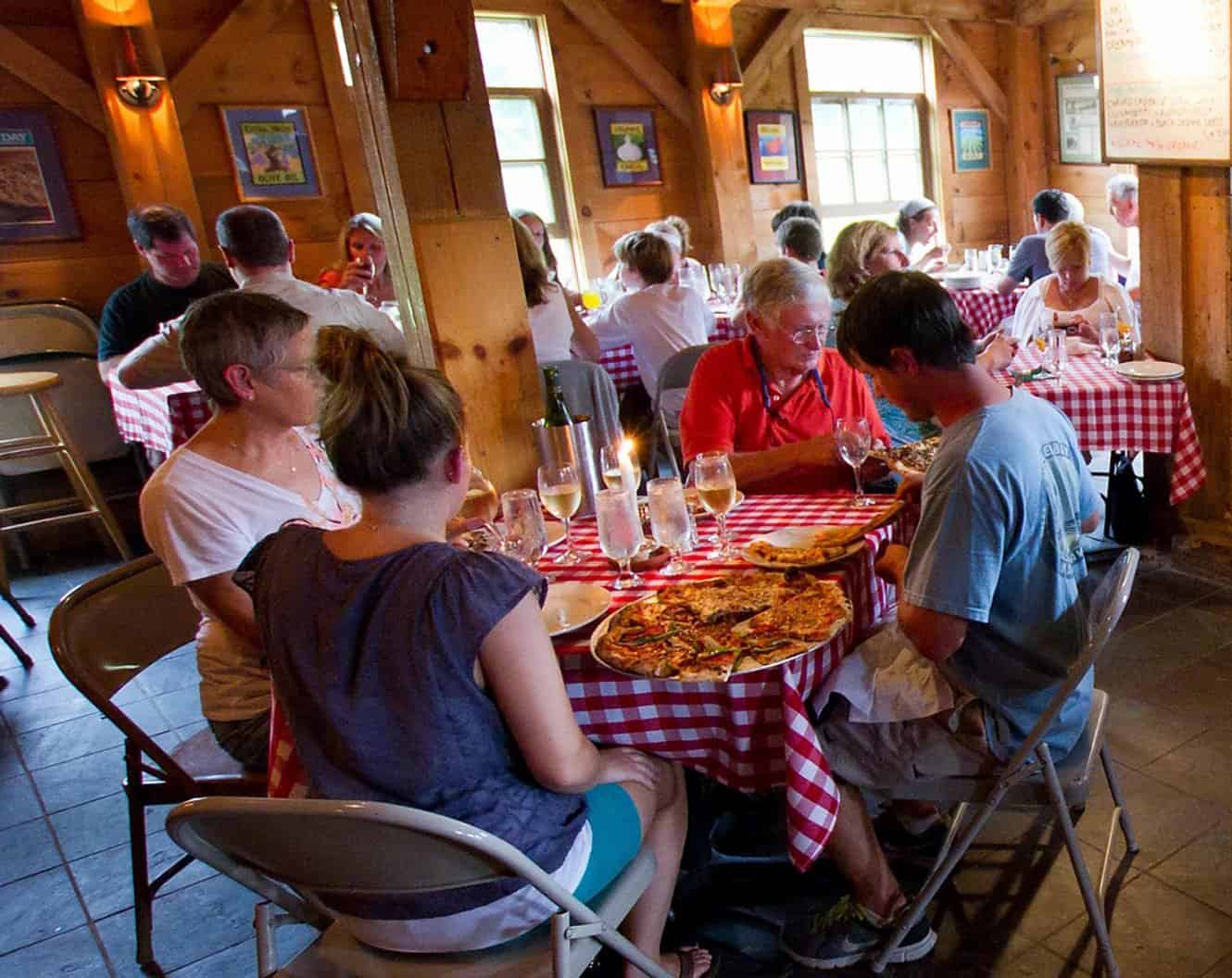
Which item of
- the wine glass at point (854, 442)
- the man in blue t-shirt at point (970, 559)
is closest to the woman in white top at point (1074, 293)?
the wine glass at point (854, 442)

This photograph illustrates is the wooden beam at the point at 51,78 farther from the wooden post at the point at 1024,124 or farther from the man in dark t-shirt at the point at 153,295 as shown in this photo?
the wooden post at the point at 1024,124

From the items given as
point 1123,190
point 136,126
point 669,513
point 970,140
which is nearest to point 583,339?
point 136,126

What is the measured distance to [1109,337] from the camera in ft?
11.3

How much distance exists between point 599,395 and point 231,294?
172cm

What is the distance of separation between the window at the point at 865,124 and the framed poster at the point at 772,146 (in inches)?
11.7

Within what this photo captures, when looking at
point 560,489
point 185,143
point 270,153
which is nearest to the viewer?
point 560,489

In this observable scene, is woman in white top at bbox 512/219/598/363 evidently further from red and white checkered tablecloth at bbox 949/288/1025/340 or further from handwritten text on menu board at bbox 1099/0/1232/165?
red and white checkered tablecloth at bbox 949/288/1025/340

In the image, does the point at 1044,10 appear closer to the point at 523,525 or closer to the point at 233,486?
the point at 523,525

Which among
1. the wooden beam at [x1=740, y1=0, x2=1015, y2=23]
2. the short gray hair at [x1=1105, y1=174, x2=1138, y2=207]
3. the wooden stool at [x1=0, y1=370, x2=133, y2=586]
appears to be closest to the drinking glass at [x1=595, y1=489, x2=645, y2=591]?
the wooden stool at [x1=0, y1=370, x2=133, y2=586]

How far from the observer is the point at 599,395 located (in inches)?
137

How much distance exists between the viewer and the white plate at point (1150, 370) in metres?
3.15

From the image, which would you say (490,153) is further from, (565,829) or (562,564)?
(565,829)

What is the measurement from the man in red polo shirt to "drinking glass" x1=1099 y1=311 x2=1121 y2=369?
134 centimetres

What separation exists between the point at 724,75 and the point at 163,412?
467cm
